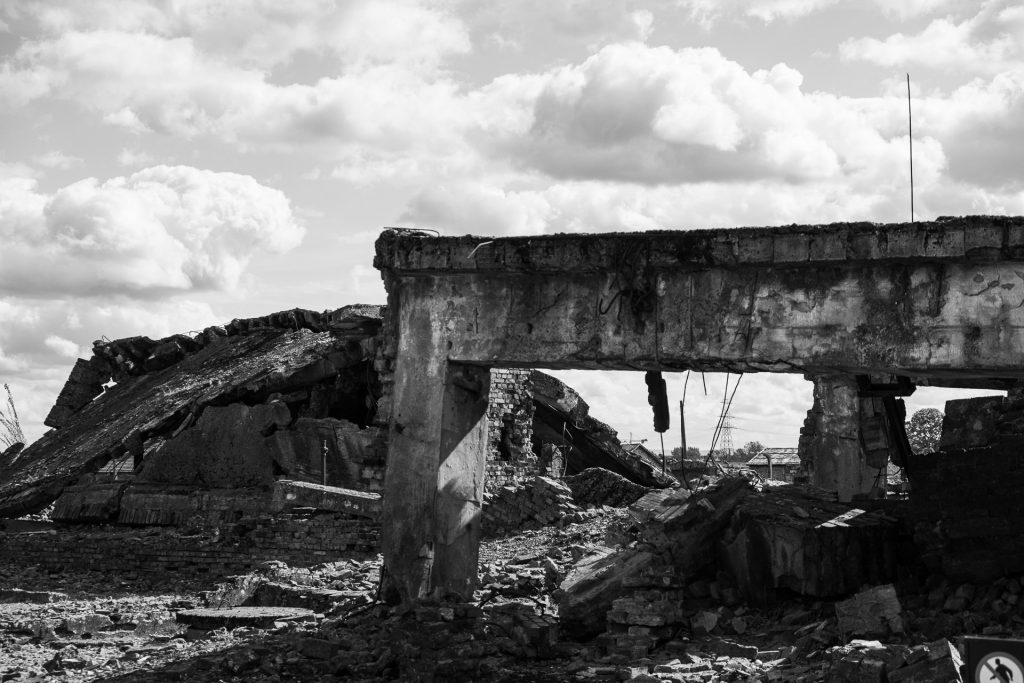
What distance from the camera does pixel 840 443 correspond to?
16516 millimetres

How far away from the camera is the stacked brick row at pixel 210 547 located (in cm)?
1530

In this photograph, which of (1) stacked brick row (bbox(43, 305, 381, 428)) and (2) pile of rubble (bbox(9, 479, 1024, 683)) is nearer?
(2) pile of rubble (bbox(9, 479, 1024, 683))

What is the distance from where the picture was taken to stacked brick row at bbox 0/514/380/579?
15.3 meters

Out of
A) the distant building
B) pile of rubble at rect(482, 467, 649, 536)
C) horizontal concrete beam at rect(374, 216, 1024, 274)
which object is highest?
horizontal concrete beam at rect(374, 216, 1024, 274)

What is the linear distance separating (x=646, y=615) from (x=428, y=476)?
7.15 ft

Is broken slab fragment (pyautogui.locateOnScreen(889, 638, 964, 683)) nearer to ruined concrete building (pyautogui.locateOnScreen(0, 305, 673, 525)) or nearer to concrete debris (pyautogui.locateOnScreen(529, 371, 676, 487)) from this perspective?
ruined concrete building (pyautogui.locateOnScreen(0, 305, 673, 525))

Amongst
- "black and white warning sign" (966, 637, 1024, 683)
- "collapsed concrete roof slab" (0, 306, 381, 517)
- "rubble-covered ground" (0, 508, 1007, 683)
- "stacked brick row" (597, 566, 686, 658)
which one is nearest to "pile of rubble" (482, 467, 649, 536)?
"collapsed concrete roof slab" (0, 306, 381, 517)

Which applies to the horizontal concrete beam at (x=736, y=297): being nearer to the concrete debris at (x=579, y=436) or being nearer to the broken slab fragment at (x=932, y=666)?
the broken slab fragment at (x=932, y=666)

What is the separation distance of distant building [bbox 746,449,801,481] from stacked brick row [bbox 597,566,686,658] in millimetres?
16009

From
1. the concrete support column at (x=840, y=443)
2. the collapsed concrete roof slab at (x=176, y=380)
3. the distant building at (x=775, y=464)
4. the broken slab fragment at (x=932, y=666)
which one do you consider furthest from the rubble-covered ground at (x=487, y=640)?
the distant building at (x=775, y=464)

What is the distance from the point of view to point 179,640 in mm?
10641

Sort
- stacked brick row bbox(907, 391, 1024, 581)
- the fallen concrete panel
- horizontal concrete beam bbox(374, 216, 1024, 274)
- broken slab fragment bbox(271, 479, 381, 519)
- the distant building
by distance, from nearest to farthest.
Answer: horizontal concrete beam bbox(374, 216, 1024, 274)
stacked brick row bbox(907, 391, 1024, 581)
the fallen concrete panel
broken slab fragment bbox(271, 479, 381, 519)
the distant building

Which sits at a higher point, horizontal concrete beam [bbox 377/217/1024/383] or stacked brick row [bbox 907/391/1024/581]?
horizontal concrete beam [bbox 377/217/1024/383]

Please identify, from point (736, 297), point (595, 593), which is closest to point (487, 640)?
point (595, 593)
